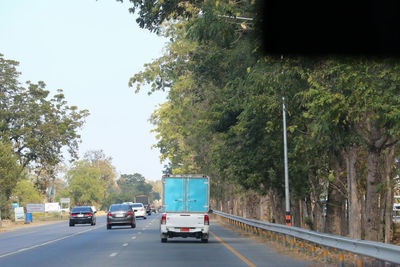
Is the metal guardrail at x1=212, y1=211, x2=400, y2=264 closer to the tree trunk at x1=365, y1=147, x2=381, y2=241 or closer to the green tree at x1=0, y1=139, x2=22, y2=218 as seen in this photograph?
the tree trunk at x1=365, y1=147, x2=381, y2=241

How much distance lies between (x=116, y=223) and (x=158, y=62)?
463 inches

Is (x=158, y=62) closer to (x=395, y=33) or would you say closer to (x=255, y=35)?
(x=255, y=35)

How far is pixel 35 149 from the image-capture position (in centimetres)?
7038

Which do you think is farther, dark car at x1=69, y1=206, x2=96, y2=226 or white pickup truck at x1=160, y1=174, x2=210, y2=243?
dark car at x1=69, y1=206, x2=96, y2=226

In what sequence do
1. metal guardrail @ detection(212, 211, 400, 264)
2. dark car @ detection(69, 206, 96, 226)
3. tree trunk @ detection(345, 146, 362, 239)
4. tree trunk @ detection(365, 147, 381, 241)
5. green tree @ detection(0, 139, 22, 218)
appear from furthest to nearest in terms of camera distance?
green tree @ detection(0, 139, 22, 218) < dark car @ detection(69, 206, 96, 226) < tree trunk @ detection(345, 146, 362, 239) < tree trunk @ detection(365, 147, 381, 241) < metal guardrail @ detection(212, 211, 400, 264)

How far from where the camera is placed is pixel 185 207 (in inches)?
1133

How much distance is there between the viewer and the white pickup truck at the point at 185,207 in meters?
28.5

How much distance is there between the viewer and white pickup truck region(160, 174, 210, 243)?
2855cm

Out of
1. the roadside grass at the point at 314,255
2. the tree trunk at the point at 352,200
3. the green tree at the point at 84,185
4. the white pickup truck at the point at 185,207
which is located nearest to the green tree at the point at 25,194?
the green tree at the point at 84,185

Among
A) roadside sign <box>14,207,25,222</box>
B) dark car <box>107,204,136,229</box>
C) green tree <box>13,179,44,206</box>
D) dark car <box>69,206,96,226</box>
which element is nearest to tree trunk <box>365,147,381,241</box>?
dark car <box>107,204,136,229</box>

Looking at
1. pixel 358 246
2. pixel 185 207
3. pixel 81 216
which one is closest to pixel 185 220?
pixel 185 207

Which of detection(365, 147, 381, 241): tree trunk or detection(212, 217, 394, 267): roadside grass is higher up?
detection(365, 147, 381, 241): tree trunk

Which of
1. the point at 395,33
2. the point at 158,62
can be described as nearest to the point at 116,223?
the point at 158,62

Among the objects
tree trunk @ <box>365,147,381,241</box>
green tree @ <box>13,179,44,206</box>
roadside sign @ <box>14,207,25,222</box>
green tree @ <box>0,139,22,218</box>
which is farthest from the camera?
green tree @ <box>13,179,44,206</box>
